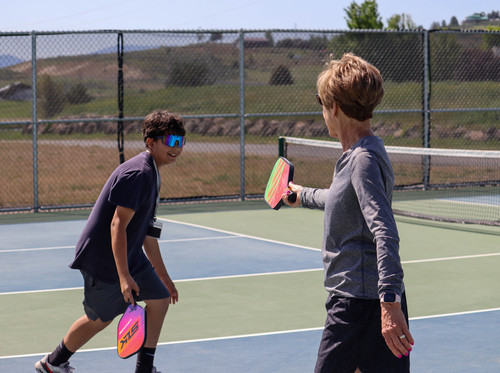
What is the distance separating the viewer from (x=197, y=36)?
1563 cm

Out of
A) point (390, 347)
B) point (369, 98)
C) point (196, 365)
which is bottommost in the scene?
point (196, 365)

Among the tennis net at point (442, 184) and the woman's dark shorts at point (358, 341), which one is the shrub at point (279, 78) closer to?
the tennis net at point (442, 184)

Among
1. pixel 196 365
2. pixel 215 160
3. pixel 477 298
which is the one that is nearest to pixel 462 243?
pixel 477 298

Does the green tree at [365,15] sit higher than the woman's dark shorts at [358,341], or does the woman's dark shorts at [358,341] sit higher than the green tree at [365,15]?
the green tree at [365,15]

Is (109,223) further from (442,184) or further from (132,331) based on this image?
(442,184)

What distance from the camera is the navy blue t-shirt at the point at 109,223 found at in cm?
523

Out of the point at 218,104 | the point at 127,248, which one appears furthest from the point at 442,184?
the point at 218,104

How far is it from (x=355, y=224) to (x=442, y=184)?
44.3ft

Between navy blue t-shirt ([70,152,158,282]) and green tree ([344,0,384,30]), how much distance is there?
179ft

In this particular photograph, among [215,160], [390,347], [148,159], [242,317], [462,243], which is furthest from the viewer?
[215,160]

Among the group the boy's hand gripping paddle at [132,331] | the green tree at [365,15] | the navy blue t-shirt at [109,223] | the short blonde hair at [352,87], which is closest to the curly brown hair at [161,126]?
the navy blue t-shirt at [109,223]

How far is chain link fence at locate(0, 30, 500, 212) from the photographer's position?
58.7ft

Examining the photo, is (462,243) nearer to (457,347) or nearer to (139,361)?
(457,347)

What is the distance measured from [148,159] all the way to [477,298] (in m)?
3.90
